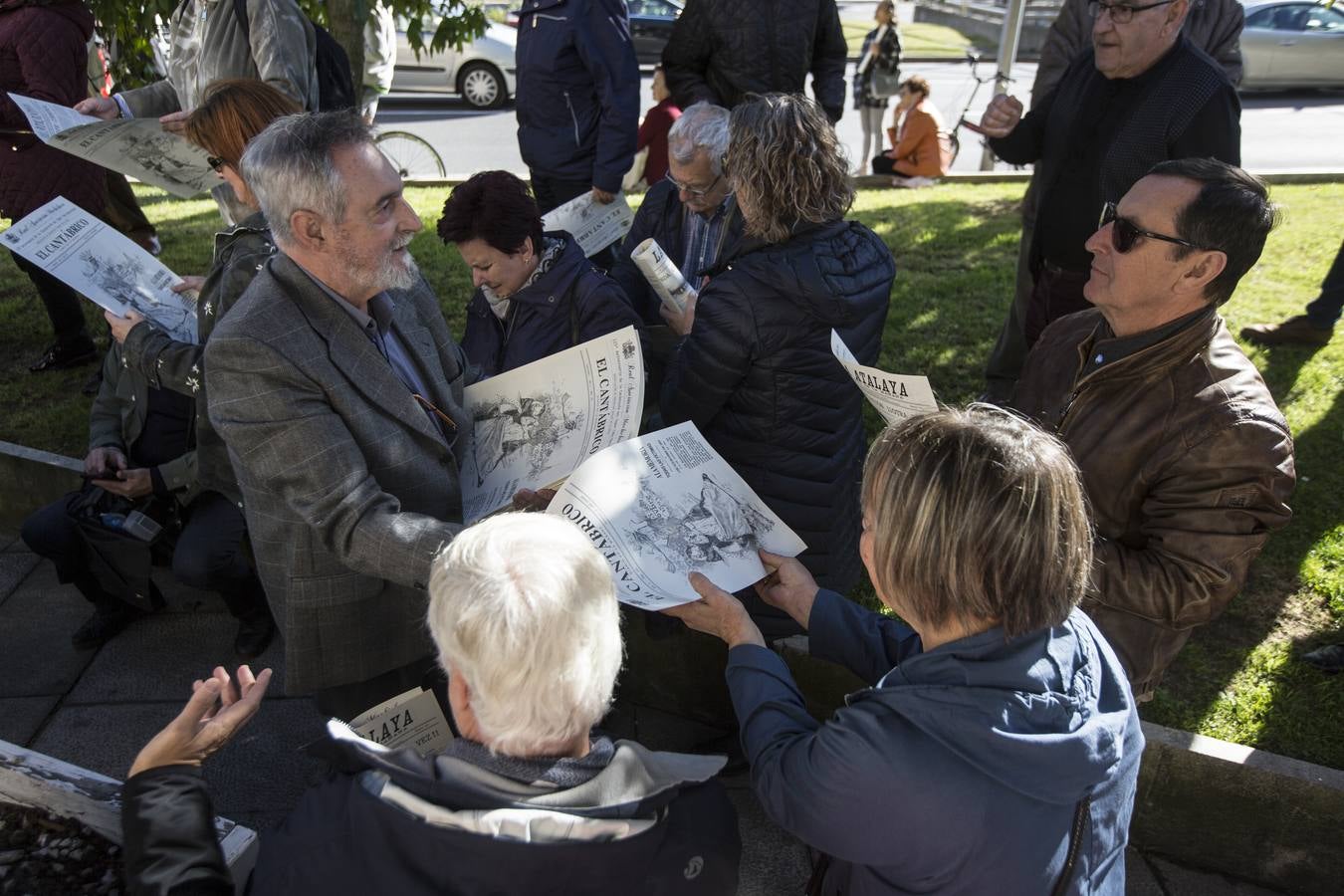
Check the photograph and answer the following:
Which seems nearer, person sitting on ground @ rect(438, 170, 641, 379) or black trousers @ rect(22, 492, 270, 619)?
person sitting on ground @ rect(438, 170, 641, 379)

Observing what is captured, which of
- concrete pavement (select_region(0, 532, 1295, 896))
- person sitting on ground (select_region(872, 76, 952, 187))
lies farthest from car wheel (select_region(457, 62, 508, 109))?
concrete pavement (select_region(0, 532, 1295, 896))

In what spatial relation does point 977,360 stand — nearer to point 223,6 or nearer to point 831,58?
point 831,58

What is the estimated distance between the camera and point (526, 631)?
1459mm

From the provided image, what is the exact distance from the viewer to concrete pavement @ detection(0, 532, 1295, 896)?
9.40ft

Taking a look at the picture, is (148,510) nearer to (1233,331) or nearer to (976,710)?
(976,710)

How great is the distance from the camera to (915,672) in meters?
1.53

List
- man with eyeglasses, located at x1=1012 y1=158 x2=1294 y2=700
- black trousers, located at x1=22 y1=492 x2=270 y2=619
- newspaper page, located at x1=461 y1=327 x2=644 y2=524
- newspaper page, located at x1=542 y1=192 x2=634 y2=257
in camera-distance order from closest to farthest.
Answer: man with eyeglasses, located at x1=1012 y1=158 x2=1294 y2=700
newspaper page, located at x1=461 y1=327 x2=644 y2=524
black trousers, located at x1=22 y1=492 x2=270 y2=619
newspaper page, located at x1=542 y1=192 x2=634 y2=257

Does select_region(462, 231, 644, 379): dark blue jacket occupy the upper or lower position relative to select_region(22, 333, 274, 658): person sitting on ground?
upper

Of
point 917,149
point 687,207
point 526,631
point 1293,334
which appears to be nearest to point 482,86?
point 917,149

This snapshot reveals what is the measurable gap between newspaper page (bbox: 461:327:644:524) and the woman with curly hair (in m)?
0.31

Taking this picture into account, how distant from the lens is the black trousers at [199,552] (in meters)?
3.36

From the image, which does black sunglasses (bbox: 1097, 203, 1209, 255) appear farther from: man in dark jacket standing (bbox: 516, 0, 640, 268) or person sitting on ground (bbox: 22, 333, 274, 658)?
man in dark jacket standing (bbox: 516, 0, 640, 268)

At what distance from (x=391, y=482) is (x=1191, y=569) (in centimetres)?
178

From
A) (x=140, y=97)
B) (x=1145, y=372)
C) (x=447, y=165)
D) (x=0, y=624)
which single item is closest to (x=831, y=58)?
(x=140, y=97)
